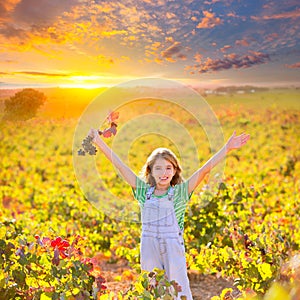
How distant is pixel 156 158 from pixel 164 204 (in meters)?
0.24

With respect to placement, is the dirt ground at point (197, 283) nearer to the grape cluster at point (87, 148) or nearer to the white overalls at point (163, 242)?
the white overalls at point (163, 242)

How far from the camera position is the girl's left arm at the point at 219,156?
102 inches

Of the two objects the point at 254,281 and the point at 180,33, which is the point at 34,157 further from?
the point at 254,281

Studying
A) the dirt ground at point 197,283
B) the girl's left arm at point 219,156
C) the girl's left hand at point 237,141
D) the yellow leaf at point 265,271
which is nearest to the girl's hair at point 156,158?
A: the girl's left arm at point 219,156

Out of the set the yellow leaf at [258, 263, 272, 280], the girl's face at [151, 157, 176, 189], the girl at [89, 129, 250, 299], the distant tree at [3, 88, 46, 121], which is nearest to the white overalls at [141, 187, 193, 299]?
the girl at [89, 129, 250, 299]

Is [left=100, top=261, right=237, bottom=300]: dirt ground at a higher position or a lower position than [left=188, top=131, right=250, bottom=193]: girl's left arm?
lower

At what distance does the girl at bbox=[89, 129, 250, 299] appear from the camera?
256 centimetres

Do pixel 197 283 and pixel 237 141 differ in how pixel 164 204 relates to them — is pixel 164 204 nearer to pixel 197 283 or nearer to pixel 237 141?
pixel 237 141

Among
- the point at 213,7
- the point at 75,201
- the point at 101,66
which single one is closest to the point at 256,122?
the point at 213,7

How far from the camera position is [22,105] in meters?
4.01

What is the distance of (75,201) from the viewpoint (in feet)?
17.2

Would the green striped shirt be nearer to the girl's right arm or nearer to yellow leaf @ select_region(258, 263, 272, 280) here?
the girl's right arm

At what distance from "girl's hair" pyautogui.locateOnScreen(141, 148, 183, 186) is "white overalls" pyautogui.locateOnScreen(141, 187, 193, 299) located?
17 centimetres

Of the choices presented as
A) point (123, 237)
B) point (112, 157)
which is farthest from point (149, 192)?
point (123, 237)
